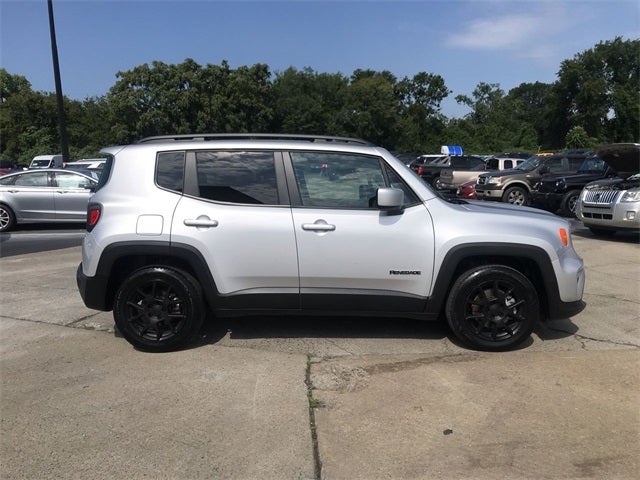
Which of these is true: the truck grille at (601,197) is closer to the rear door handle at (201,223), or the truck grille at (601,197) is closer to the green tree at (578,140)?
the rear door handle at (201,223)

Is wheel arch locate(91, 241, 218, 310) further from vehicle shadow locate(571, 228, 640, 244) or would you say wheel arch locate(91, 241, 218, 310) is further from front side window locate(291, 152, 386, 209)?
vehicle shadow locate(571, 228, 640, 244)

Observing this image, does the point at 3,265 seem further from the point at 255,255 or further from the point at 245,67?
the point at 245,67

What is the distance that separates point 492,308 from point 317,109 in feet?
188

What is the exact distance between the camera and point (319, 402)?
3549 millimetres

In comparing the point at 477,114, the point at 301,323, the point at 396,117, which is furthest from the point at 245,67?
the point at 301,323

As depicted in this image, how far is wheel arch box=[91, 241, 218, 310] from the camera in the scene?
14.0 ft

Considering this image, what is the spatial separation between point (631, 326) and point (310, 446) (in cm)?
364

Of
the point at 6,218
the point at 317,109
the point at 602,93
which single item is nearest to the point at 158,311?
the point at 6,218

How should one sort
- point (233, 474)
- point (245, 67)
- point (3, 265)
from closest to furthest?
point (233, 474) < point (3, 265) < point (245, 67)

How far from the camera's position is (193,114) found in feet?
170

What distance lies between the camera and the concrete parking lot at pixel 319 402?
9.50 ft

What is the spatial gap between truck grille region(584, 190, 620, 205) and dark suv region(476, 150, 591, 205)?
5.29 m

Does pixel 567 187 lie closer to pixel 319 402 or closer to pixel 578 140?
pixel 319 402

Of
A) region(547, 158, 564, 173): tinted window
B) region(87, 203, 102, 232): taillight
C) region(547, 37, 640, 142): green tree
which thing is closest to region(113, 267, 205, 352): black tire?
region(87, 203, 102, 232): taillight
